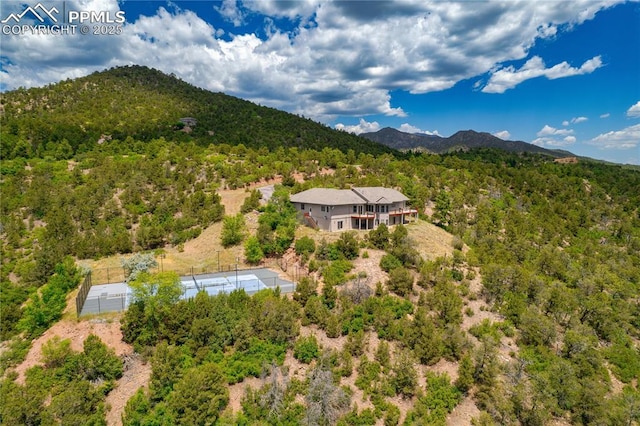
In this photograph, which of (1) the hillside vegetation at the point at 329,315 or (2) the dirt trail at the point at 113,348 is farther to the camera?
(1) the hillside vegetation at the point at 329,315

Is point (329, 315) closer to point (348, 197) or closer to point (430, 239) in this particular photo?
point (348, 197)

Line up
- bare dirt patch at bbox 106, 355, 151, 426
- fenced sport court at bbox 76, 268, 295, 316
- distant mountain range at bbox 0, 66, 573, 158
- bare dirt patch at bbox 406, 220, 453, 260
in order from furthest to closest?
distant mountain range at bbox 0, 66, 573, 158 → bare dirt patch at bbox 406, 220, 453, 260 → fenced sport court at bbox 76, 268, 295, 316 → bare dirt patch at bbox 106, 355, 151, 426

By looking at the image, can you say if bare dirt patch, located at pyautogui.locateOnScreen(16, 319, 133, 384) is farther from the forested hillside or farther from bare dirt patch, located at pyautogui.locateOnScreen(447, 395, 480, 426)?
the forested hillside

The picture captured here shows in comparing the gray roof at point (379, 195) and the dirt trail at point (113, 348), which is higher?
the gray roof at point (379, 195)

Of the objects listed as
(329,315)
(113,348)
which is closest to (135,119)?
(113,348)

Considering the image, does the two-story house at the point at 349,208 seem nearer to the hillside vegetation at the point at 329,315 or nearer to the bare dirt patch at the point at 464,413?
the hillside vegetation at the point at 329,315

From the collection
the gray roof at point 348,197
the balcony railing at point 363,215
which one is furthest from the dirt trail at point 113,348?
the balcony railing at point 363,215

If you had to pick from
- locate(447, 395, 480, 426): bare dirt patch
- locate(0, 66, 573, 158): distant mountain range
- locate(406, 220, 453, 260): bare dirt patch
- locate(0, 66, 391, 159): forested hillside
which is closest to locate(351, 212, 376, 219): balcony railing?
locate(406, 220, 453, 260): bare dirt patch

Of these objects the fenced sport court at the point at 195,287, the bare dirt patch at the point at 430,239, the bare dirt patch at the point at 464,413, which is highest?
Answer: the bare dirt patch at the point at 430,239
